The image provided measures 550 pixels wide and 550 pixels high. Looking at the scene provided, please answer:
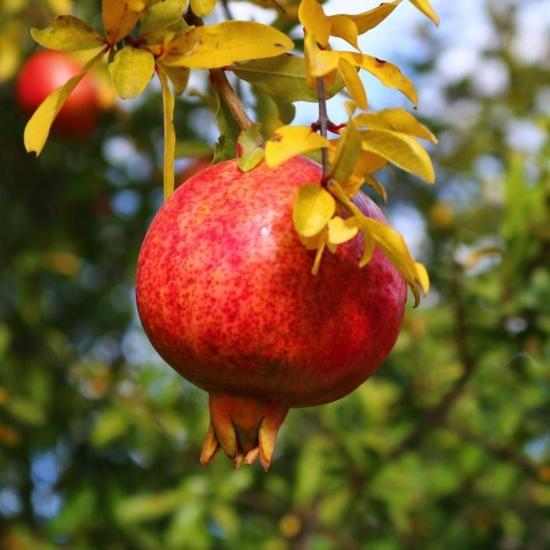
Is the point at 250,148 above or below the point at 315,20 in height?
below

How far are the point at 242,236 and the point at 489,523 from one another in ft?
5.78

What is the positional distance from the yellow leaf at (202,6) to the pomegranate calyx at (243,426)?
0.31 meters

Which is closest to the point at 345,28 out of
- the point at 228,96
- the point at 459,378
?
the point at 228,96

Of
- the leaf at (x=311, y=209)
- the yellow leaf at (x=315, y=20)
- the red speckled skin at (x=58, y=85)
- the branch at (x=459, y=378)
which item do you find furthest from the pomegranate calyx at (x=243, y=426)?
the red speckled skin at (x=58, y=85)

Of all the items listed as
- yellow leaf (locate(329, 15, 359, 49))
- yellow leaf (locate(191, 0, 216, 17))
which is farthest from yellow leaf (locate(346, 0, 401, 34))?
yellow leaf (locate(191, 0, 216, 17))

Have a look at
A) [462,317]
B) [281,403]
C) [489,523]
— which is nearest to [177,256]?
[281,403]

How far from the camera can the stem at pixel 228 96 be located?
0.90 meters

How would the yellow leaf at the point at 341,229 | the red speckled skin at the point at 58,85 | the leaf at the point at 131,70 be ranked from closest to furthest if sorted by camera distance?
1. the yellow leaf at the point at 341,229
2. the leaf at the point at 131,70
3. the red speckled skin at the point at 58,85

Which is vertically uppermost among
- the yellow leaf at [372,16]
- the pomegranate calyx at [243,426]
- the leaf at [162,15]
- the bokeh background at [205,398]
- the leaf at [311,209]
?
the yellow leaf at [372,16]

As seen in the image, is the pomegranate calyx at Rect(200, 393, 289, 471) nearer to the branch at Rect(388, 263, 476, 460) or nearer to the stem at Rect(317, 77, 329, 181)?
the stem at Rect(317, 77, 329, 181)

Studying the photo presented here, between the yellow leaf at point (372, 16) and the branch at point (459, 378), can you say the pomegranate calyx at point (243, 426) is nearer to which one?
the yellow leaf at point (372, 16)

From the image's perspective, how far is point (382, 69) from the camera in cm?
80

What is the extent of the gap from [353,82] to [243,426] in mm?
283

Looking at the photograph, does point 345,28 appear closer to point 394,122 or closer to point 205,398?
point 394,122
